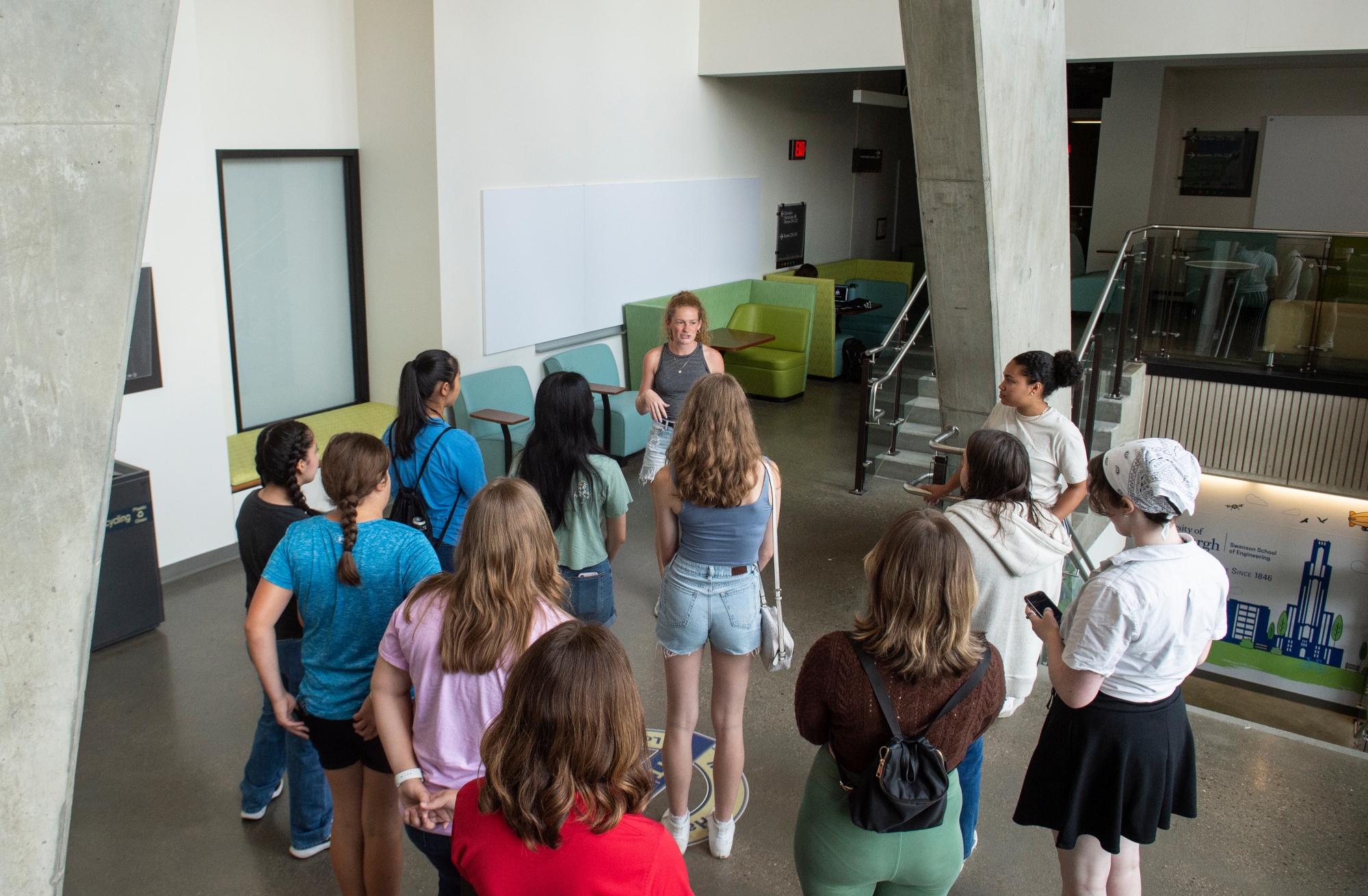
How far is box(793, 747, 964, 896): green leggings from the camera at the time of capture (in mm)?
2119

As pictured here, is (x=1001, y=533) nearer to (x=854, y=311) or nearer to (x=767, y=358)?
(x=767, y=358)

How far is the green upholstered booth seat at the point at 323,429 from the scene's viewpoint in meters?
5.61

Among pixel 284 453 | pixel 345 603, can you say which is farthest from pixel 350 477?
pixel 284 453

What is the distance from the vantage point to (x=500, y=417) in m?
6.14

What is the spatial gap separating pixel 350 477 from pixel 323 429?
4188 mm

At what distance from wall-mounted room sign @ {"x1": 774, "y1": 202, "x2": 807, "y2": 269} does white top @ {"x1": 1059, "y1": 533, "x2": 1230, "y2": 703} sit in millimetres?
9039

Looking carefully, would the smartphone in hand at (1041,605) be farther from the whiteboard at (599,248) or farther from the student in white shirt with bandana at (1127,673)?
the whiteboard at (599,248)

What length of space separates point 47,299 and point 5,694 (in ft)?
2.33

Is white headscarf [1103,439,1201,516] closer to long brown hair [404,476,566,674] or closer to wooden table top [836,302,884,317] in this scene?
long brown hair [404,476,566,674]

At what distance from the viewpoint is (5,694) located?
1.82 meters

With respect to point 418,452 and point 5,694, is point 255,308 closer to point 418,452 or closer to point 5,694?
point 418,452

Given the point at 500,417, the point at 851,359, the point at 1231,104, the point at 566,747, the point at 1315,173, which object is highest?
the point at 1231,104

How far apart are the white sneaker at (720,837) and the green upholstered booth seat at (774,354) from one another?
252 inches

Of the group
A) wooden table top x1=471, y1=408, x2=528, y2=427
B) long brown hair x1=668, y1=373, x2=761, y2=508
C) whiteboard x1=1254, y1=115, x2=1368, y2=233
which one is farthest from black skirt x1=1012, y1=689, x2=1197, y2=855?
whiteboard x1=1254, y1=115, x2=1368, y2=233
